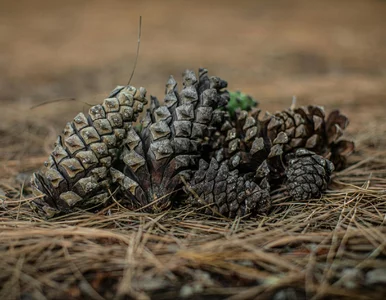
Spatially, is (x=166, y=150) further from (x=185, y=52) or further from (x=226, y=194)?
(x=185, y=52)

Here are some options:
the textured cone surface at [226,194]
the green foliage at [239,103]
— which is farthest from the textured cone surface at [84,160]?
the green foliage at [239,103]

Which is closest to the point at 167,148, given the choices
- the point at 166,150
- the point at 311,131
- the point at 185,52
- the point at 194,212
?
the point at 166,150

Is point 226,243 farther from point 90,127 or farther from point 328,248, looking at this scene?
point 90,127

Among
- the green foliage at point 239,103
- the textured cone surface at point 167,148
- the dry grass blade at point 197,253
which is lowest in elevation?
the dry grass blade at point 197,253

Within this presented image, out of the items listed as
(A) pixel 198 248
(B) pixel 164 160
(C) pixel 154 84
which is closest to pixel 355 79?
(C) pixel 154 84

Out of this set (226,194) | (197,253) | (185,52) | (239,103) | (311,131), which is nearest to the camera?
(197,253)

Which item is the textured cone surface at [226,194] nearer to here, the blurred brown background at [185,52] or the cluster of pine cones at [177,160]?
the cluster of pine cones at [177,160]
